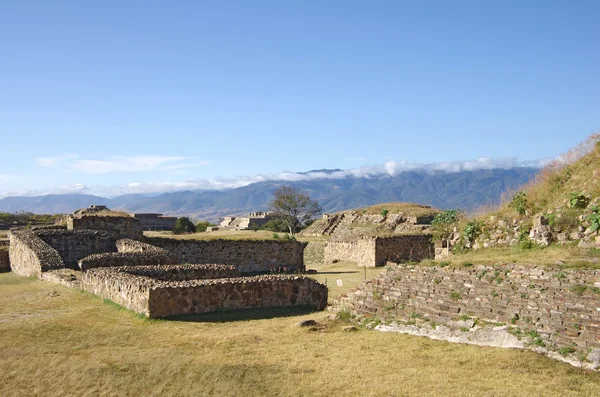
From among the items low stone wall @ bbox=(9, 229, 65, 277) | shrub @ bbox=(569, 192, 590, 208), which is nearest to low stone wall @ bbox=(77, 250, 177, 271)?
low stone wall @ bbox=(9, 229, 65, 277)

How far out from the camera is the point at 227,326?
47.2ft

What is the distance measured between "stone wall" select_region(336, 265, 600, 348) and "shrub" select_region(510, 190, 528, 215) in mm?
6771

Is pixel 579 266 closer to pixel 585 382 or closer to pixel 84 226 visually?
pixel 585 382

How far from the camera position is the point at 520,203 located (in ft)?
67.1

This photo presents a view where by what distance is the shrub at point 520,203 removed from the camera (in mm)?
20125

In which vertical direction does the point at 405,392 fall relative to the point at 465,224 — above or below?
below

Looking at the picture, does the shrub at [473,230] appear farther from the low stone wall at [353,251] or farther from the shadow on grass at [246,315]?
the low stone wall at [353,251]

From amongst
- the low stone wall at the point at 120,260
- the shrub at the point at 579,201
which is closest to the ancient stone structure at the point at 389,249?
the shrub at the point at 579,201

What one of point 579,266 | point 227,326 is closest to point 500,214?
point 579,266

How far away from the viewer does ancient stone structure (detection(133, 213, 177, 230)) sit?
59.9m

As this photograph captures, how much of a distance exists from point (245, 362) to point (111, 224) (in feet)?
69.7

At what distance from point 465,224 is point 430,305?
9.49m

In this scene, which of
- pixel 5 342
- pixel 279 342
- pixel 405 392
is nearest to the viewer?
pixel 405 392

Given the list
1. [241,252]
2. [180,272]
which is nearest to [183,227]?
[241,252]
